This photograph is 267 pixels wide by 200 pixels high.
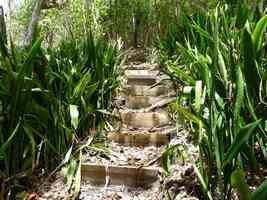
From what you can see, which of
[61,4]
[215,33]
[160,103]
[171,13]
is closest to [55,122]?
[215,33]

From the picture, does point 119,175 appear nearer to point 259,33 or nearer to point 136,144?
point 136,144

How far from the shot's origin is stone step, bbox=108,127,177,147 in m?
2.52

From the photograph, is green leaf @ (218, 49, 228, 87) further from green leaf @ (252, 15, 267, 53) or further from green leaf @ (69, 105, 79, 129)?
green leaf @ (69, 105, 79, 129)

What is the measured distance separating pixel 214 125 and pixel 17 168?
109 cm

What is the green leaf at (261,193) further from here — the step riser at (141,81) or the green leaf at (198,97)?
the step riser at (141,81)

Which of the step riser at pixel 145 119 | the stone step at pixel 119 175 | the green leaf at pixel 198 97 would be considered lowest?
the stone step at pixel 119 175

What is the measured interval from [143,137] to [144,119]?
347mm

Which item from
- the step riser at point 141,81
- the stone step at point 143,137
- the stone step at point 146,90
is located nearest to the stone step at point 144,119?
the stone step at point 143,137

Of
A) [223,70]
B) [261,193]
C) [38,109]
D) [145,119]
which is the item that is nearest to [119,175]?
[38,109]

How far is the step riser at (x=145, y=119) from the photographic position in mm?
2859

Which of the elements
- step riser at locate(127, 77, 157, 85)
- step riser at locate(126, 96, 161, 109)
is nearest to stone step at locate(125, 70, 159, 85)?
step riser at locate(127, 77, 157, 85)

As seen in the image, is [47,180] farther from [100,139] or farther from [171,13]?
[171,13]

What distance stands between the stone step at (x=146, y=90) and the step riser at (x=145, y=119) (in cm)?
53

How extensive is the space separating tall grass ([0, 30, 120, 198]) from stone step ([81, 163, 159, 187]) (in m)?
0.21
